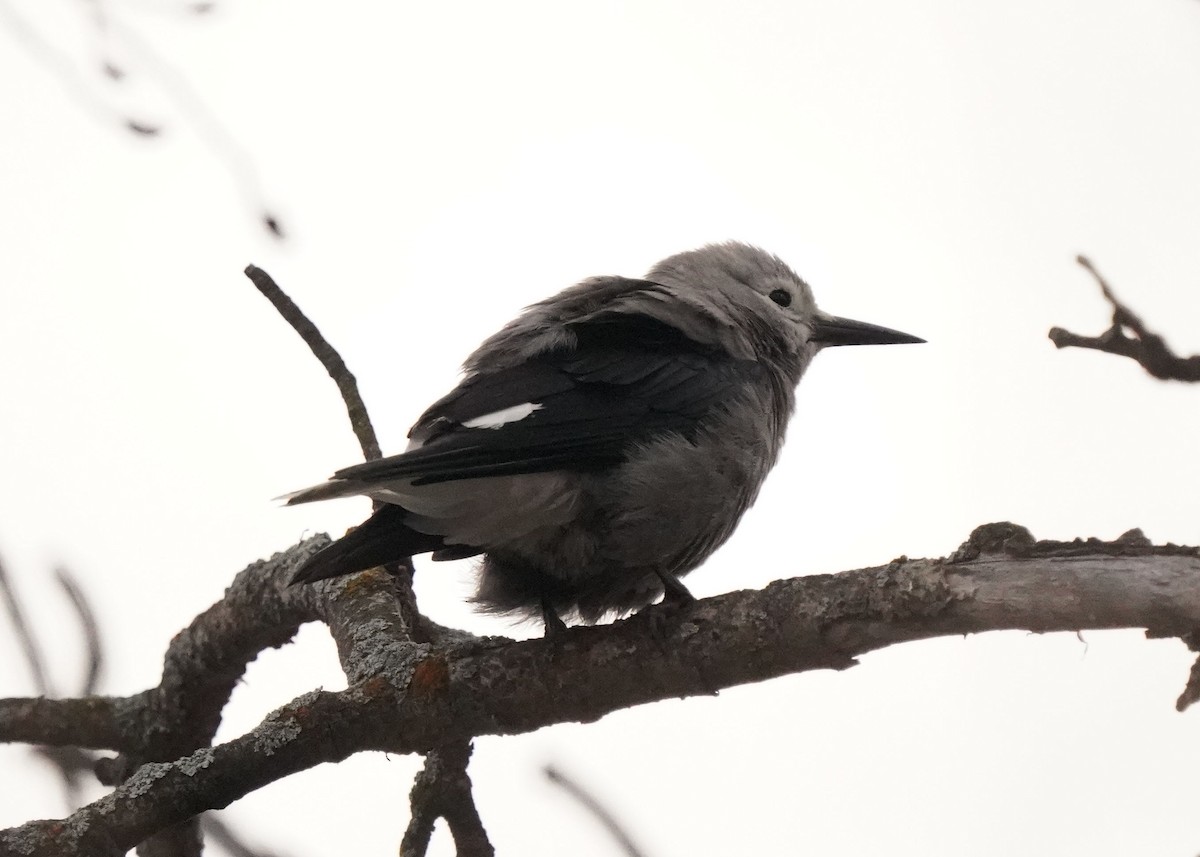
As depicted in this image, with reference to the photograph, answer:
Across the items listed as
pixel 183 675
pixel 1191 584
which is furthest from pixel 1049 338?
pixel 183 675

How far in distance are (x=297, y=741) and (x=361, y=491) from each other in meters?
0.49

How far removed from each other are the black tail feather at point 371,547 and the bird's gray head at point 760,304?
0.98 m

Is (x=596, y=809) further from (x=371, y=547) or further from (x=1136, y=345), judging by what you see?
(x=1136, y=345)

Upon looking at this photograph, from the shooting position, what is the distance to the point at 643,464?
2.71 metres

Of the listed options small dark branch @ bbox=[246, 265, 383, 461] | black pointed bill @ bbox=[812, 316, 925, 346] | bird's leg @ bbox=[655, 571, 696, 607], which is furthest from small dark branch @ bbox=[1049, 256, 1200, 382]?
black pointed bill @ bbox=[812, 316, 925, 346]

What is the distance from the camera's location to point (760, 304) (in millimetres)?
3648

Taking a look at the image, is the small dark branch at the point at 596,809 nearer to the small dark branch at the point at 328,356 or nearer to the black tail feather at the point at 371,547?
the black tail feather at the point at 371,547

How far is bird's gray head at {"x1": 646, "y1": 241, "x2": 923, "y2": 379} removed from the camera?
11.1ft

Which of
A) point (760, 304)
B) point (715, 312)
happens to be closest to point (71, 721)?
point (715, 312)

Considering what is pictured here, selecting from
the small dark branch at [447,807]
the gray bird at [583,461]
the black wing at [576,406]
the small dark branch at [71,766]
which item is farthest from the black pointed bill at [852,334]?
the small dark branch at [71,766]

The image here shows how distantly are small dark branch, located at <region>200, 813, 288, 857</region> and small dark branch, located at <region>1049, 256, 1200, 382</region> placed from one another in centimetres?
177

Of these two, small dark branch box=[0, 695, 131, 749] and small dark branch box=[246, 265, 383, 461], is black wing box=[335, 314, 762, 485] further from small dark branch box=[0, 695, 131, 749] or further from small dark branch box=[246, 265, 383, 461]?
small dark branch box=[0, 695, 131, 749]

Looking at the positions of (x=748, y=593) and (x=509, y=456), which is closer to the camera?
(x=748, y=593)

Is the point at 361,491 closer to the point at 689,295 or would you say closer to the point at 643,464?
the point at 643,464
